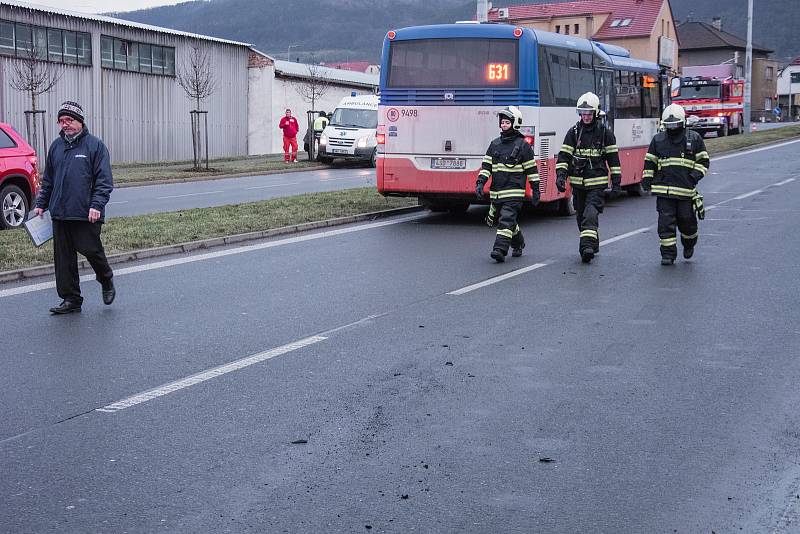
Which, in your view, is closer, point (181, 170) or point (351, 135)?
point (181, 170)

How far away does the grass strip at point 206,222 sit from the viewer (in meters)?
13.1

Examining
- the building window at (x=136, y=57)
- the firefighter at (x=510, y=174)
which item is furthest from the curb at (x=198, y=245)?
the building window at (x=136, y=57)

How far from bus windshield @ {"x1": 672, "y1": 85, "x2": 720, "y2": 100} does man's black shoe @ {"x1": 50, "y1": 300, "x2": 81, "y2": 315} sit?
50505 millimetres

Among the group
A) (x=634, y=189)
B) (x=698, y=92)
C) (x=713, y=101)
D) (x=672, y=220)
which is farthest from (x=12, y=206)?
(x=698, y=92)

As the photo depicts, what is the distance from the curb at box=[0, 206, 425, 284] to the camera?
38.2 ft

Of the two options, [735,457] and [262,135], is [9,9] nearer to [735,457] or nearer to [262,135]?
[262,135]

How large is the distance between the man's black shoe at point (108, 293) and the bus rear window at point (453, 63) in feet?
28.4

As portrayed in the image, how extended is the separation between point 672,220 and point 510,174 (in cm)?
198

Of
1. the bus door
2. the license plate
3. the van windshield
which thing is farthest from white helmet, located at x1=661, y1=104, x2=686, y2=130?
the van windshield

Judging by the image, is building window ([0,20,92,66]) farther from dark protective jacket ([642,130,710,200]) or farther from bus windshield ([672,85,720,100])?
bus windshield ([672,85,720,100])

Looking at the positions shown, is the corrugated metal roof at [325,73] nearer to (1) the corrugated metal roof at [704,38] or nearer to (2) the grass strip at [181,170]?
(2) the grass strip at [181,170]

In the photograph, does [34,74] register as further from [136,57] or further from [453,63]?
[453,63]

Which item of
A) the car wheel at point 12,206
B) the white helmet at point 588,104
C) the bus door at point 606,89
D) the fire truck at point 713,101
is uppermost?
the fire truck at point 713,101

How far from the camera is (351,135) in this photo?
36.8 m
